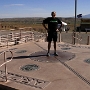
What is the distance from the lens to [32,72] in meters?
5.94

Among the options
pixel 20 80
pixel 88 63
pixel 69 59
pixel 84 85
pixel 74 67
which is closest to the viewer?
pixel 84 85

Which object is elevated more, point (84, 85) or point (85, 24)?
point (85, 24)

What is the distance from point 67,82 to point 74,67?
1478 millimetres

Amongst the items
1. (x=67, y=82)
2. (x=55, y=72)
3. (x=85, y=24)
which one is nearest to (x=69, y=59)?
(x=55, y=72)

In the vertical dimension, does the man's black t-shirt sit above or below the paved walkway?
above

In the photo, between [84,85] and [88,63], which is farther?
[88,63]

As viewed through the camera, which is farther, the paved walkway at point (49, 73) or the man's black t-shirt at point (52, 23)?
the man's black t-shirt at point (52, 23)

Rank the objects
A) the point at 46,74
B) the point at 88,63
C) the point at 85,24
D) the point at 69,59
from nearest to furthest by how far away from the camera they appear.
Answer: the point at 46,74
the point at 88,63
the point at 69,59
the point at 85,24

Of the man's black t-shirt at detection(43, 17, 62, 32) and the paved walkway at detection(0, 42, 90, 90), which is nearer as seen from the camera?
the paved walkway at detection(0, 42, 90, 90)

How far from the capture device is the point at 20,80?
5215mm

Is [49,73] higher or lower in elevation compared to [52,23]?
lower

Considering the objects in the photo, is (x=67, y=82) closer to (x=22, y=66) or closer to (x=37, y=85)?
(x=37, y=85)

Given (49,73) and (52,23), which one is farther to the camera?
(52,23)

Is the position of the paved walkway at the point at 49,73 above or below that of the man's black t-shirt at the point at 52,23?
below
